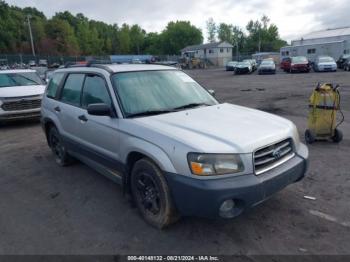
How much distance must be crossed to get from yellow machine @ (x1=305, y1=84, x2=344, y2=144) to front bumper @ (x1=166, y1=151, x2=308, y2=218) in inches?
144

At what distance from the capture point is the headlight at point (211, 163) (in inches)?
112

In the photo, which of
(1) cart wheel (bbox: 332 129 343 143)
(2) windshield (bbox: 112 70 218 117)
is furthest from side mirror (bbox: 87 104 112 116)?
(1) cart wheel (bbox: 332 129 343 143)

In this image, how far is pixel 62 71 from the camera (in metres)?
5.43

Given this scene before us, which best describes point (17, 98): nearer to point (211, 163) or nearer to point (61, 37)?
point (211, 163)

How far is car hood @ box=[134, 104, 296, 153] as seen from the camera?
9.53 feet

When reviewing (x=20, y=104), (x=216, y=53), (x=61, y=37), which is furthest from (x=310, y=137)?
(x=61, y=37)

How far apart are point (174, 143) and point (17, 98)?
7743mm

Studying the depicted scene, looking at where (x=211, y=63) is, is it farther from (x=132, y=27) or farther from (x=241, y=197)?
(x=241, y=197)

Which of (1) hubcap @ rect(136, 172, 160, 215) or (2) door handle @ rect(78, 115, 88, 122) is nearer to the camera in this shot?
(1) hubcap @ rect(136, 172, 160, 215)

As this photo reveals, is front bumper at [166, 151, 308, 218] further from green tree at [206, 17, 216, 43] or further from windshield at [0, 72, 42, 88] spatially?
green tree at [206, 17, 216, 43]

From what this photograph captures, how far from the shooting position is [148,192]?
3449mm

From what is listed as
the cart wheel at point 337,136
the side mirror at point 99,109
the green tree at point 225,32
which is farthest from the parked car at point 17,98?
the green tree at point 225,32

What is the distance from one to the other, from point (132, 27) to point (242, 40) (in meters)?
42.6

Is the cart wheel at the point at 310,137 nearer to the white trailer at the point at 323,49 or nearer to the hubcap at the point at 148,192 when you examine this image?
the hubcap at the point at 148,192
